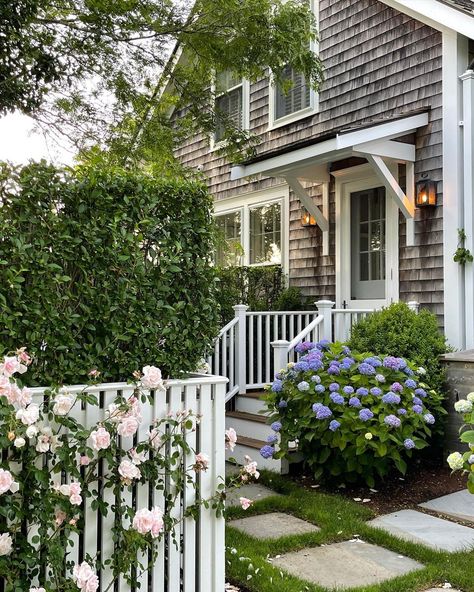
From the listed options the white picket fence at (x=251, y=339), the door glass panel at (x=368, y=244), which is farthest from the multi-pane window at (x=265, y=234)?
the white picket fence at (x=251, y=339)

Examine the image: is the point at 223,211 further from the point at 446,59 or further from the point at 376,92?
the point at 446,59

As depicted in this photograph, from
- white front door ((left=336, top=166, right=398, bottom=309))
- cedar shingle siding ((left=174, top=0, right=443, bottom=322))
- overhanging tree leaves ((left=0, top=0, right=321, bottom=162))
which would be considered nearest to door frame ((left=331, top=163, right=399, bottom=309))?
white front door ((left=336, top=166, right=398, bottom=309))

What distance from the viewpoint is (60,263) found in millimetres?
2621

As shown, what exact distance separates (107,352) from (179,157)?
978 centimetres

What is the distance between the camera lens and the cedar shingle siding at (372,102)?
270 inches

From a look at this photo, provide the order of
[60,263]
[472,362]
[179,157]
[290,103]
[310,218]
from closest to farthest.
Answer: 1. [60,263]
2. [472,362]
3. [310,218]
4. [290,103]
5. [179,157]

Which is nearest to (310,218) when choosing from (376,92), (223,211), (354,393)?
(376,92)

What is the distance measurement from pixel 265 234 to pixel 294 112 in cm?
189

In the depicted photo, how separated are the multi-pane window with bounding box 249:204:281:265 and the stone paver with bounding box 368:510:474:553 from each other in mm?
5398

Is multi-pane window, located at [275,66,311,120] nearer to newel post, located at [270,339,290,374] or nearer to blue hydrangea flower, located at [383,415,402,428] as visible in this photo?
newel post, located at [270,339,290,374]

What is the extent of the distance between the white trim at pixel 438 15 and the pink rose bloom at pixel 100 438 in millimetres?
5781

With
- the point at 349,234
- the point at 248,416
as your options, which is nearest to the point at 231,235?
the point at 349,234

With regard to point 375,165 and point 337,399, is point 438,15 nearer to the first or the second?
point 375,165

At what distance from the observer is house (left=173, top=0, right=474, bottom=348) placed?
6.54m
